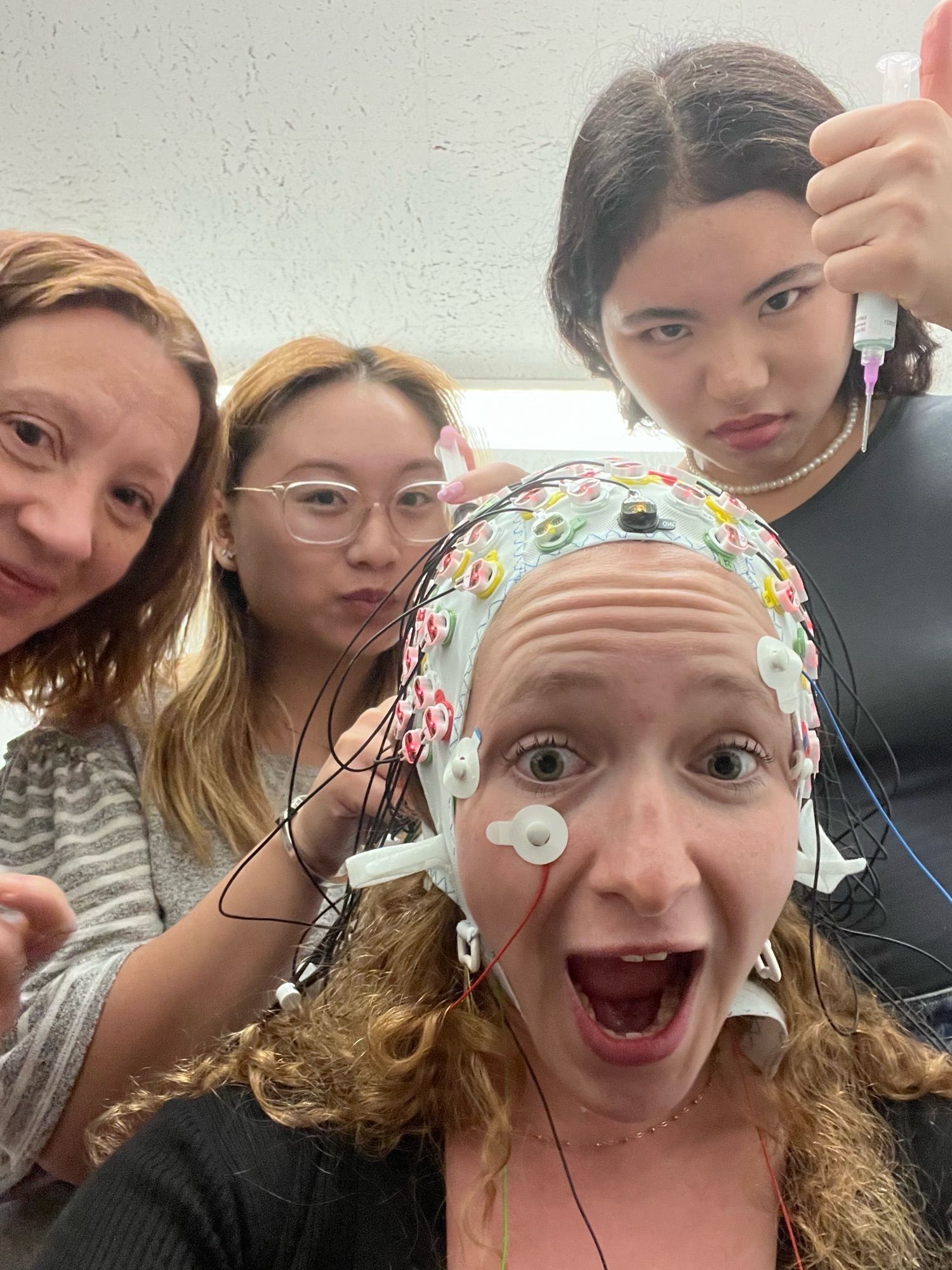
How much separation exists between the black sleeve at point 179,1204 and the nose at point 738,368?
88cm

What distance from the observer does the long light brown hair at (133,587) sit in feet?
4.42

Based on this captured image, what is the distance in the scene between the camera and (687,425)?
1.30 meters

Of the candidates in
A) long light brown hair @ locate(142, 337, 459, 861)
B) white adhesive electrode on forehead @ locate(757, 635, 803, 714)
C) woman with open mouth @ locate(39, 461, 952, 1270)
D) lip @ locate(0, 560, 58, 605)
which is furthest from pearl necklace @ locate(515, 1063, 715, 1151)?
lip @ locate(0, 560, 58, 605)

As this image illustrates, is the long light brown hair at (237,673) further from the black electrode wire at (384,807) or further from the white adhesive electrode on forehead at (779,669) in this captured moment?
the white adhesive electrode on forehead at (779,669)

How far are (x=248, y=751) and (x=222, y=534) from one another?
318mm

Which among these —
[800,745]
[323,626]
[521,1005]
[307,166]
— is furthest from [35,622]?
[307,166]

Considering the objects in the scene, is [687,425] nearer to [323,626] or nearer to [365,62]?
[323,626]

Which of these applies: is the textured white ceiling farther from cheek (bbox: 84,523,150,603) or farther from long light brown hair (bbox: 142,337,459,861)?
cheek (bbox: 84,523,150,603)

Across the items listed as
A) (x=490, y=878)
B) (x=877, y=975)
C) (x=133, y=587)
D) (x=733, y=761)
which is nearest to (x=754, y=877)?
(x=733, y=761)

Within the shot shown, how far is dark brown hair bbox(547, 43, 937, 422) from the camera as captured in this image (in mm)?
1225

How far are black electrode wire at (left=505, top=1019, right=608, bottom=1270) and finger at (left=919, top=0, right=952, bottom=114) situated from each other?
0.91m

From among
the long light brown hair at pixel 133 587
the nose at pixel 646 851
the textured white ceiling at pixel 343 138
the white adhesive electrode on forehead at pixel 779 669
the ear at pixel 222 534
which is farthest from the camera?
the textured white ceiling at pixel 343 138

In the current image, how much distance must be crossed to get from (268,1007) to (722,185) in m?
1.02

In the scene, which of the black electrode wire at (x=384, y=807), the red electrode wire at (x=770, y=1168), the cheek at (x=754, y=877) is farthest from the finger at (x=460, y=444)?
the red electrode wire at (x=770, y=1168)
